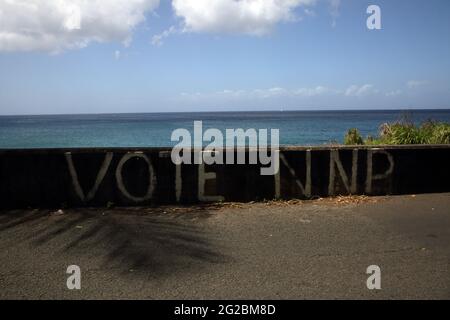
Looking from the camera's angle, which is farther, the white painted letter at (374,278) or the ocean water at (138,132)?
the ocean water at (138,132)

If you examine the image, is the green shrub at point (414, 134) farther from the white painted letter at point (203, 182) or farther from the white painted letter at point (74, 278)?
the white painted letter at point (74, 278)

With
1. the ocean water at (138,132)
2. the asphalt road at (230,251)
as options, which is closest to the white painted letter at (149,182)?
the asphalt road at (230,251)

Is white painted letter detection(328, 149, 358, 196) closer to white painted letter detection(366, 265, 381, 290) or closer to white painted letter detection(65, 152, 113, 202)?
white painted letter detection(366, 265, 381, 290)

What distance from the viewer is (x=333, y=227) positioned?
5.11 metres

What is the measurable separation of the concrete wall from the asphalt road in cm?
41

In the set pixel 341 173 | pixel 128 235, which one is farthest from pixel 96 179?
pixel 341 173

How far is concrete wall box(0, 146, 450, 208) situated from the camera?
20.3 ft

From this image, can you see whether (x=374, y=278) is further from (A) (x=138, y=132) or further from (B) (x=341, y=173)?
(A) (x=138, y=132)

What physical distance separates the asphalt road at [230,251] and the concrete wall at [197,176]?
410mm

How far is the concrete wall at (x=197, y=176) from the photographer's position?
619cm

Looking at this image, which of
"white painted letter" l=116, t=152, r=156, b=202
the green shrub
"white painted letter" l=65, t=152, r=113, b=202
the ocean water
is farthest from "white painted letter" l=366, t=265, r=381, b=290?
the ocean water

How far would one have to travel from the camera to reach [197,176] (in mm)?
6469
